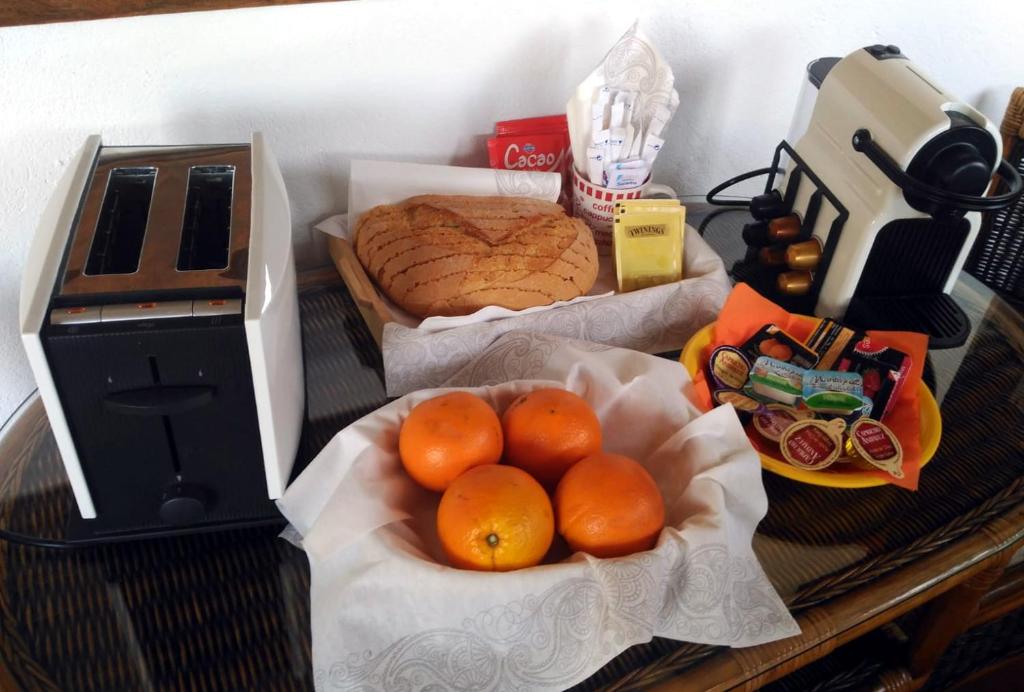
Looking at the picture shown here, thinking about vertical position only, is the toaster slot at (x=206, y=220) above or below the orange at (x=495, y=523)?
above

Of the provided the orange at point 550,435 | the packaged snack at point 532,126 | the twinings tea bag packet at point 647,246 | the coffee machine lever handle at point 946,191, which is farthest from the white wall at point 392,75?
the orange at point 550,435

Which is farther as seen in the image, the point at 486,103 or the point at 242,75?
the point at 486,103

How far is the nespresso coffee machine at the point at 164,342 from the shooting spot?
593 mm

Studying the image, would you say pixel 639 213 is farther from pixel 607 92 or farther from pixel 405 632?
pixel 405 632

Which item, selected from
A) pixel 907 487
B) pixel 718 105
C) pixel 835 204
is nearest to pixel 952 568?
pixel 907 487

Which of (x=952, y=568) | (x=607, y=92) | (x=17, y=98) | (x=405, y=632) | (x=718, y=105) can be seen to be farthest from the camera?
(x=718, y=105)

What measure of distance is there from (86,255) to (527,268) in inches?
16.0

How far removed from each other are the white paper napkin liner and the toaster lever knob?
0.06 meters

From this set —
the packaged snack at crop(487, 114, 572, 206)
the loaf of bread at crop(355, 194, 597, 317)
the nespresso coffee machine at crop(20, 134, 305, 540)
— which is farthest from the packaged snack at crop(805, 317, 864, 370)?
the nespresso coffee machine at crop(20, 134, 305, 540)

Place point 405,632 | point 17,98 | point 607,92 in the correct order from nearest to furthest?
point 405,632 < point 17,98 < point 607,92

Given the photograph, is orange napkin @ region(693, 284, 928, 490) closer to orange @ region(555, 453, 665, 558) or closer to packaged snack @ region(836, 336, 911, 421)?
packaged snack @ region(836, 336, 911, 421)

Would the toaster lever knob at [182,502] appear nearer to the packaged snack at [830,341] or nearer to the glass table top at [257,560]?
the glass table top at [257,560]

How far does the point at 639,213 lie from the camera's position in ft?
3.07

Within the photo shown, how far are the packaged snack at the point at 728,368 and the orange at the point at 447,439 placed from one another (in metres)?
0.26
